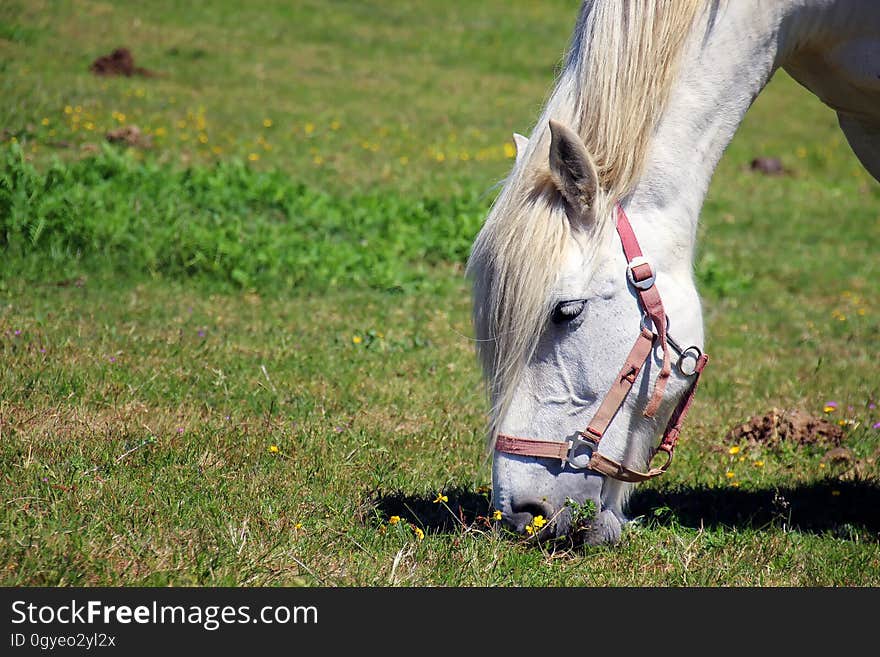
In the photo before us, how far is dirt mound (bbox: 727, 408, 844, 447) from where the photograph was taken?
192 inches

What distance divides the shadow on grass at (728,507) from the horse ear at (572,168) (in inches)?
46.2

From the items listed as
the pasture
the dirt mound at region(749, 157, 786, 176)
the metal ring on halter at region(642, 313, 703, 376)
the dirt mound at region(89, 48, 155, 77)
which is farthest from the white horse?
the dirt mound at region(749, 157, 786, 176)

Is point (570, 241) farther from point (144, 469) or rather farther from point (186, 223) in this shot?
point (186, 223)

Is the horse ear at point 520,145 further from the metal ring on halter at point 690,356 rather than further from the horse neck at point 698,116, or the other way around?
the metal ring on halter at point 690,356

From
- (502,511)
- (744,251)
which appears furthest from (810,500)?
(744,251)

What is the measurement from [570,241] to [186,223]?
16.4 ft

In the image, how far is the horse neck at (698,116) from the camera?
307cm

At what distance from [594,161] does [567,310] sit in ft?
1.64

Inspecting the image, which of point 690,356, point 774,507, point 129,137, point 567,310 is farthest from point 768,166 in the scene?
point 567,310

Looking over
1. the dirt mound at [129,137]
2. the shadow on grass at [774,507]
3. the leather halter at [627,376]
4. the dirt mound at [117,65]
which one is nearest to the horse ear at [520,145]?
the leather halter at [627,376]

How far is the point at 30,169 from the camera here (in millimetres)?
7172

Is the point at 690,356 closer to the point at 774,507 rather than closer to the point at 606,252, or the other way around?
the point at 606,252

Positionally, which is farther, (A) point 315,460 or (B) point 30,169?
(B) point 30,169

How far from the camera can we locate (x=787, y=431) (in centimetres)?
489
